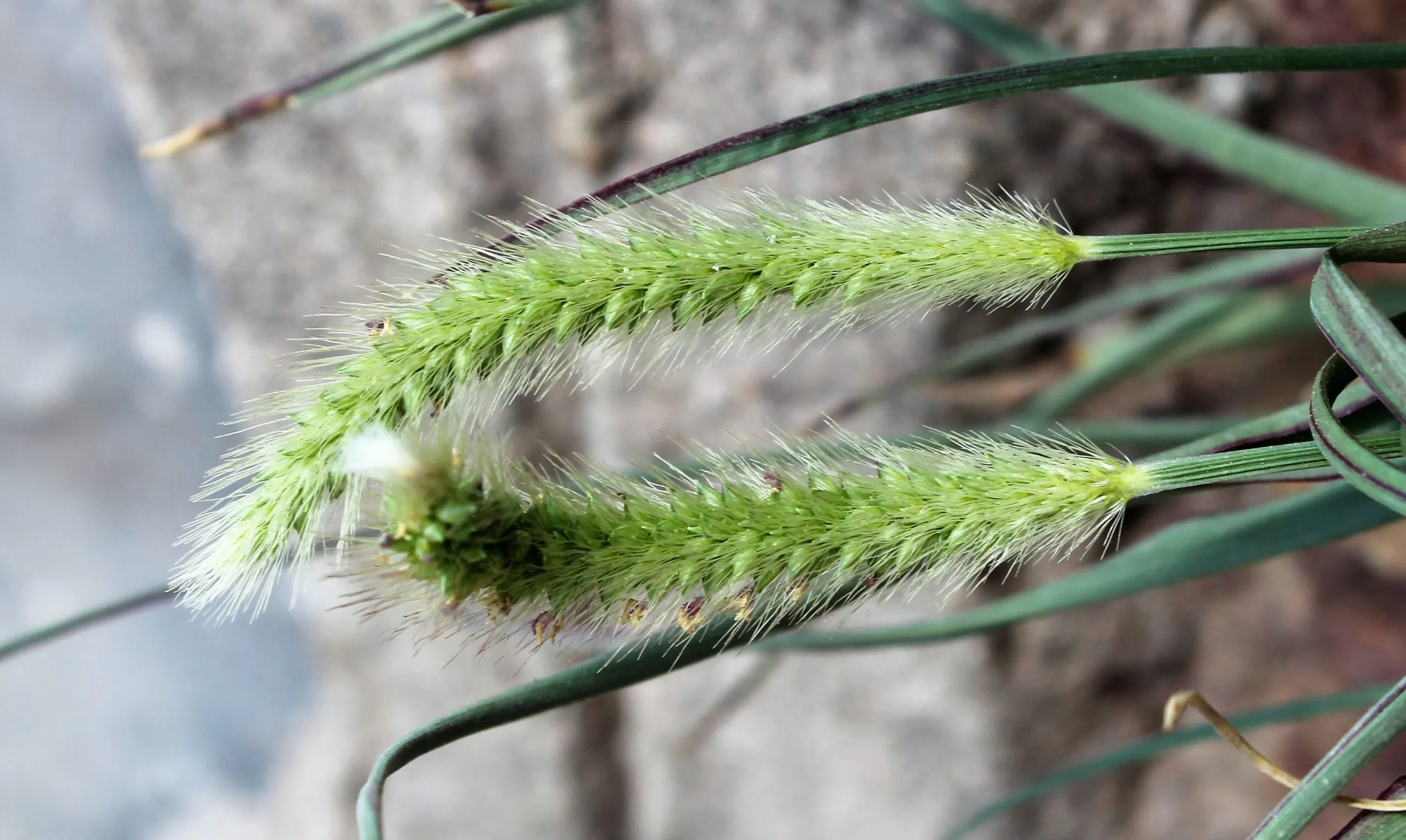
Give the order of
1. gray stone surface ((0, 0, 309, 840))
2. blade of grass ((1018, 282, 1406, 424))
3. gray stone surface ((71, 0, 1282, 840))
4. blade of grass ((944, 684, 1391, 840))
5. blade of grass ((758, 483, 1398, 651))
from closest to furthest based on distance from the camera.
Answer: blade of grass ((758, 483, 1398, 651)) → blade of grass ((944, 684, 1391, 840)) → blade of grass ((1018, 282, 1406, 424)) → gray stone surface ((71, 0, 1282, 840)) → gray stone surface ((0, 0, 309, 840))

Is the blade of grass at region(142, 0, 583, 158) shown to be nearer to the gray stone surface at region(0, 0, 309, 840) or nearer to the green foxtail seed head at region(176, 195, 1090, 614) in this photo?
the green foxtail seed head at region(176, 195, 1090, 614)

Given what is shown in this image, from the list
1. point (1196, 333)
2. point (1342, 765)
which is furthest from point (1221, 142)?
point (1342, 765)

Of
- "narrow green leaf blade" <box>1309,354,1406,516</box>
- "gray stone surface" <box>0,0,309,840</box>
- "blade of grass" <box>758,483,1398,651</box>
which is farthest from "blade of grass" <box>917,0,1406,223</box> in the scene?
"gray stone surface" <box>0,0,309,840</box>

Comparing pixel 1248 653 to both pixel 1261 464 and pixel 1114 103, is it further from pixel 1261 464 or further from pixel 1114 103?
pixel 1261 464

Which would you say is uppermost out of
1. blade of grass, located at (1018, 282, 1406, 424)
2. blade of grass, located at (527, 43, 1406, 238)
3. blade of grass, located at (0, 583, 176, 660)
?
blade of grass, located at (527, 43, 1406, 238)

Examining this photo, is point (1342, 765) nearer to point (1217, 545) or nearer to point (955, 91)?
point (1217, 545)

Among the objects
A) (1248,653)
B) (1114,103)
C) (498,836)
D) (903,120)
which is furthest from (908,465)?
(498,836)
